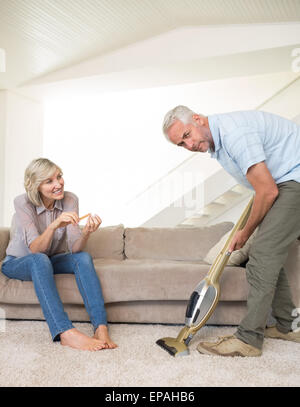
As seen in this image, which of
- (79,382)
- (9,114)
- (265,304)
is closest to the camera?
(79,382)

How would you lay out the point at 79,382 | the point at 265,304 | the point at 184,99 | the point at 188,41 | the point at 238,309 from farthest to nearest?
the point at 184,99 → the point at 188,41 → the point at 238,309 → the point at 265,304 → the point at 79,382

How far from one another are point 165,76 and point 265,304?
492 centimetres

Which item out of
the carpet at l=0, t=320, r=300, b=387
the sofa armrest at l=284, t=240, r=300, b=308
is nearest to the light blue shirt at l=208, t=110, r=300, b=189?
the sofa armrest at l=284, t=240, r=300, b=308

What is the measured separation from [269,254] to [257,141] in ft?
1.67

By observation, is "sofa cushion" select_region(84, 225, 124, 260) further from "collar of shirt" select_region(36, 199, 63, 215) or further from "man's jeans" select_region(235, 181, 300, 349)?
"man's jeans" select_region(235, 181, 300, 349)

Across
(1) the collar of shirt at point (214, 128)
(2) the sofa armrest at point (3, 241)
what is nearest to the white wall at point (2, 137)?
(2) the sofa armrest at point (3, 241)

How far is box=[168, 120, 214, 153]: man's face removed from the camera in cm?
183

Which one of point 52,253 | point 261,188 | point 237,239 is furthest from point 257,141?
point 52,253

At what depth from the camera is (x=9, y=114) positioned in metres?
6.83

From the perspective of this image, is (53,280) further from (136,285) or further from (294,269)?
(294,269)

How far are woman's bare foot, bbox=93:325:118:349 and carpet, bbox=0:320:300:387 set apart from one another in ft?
0.16

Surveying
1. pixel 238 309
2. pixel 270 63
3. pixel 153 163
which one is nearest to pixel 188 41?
pixel 270 63

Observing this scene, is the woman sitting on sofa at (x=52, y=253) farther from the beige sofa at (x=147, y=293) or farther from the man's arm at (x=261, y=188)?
the man's arm at (x=261, y=188)
